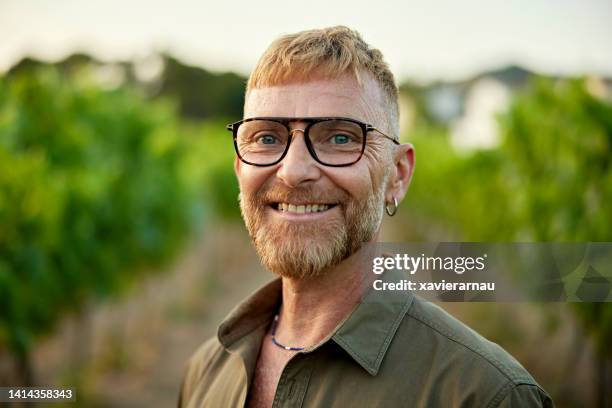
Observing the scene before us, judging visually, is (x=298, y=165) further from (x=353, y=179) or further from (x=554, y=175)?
(x=554, y=175)

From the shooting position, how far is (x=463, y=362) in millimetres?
1380

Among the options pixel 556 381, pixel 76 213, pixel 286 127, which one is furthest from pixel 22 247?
pixel 556 381

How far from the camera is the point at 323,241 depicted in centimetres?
156

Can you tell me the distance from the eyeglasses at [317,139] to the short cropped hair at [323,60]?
130 mm

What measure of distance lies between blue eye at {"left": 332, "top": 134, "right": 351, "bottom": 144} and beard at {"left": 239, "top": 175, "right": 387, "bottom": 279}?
0.48ft

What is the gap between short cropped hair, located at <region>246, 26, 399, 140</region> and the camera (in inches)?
62.0

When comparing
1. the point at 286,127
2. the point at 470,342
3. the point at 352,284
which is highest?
the point at 286,127

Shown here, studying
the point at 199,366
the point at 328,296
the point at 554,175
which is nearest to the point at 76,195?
the point at 199,366

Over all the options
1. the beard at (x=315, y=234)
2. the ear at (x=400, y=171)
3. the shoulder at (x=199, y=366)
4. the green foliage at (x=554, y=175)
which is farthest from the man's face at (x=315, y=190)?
the green foliage at (x=554, y=175)

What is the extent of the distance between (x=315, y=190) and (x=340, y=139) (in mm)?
173

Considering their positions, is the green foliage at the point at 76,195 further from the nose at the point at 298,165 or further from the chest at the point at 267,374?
the nose at the point at 298,165

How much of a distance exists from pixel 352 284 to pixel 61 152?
17.4 feet

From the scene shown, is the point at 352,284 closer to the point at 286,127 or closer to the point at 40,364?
the point at 286,127
